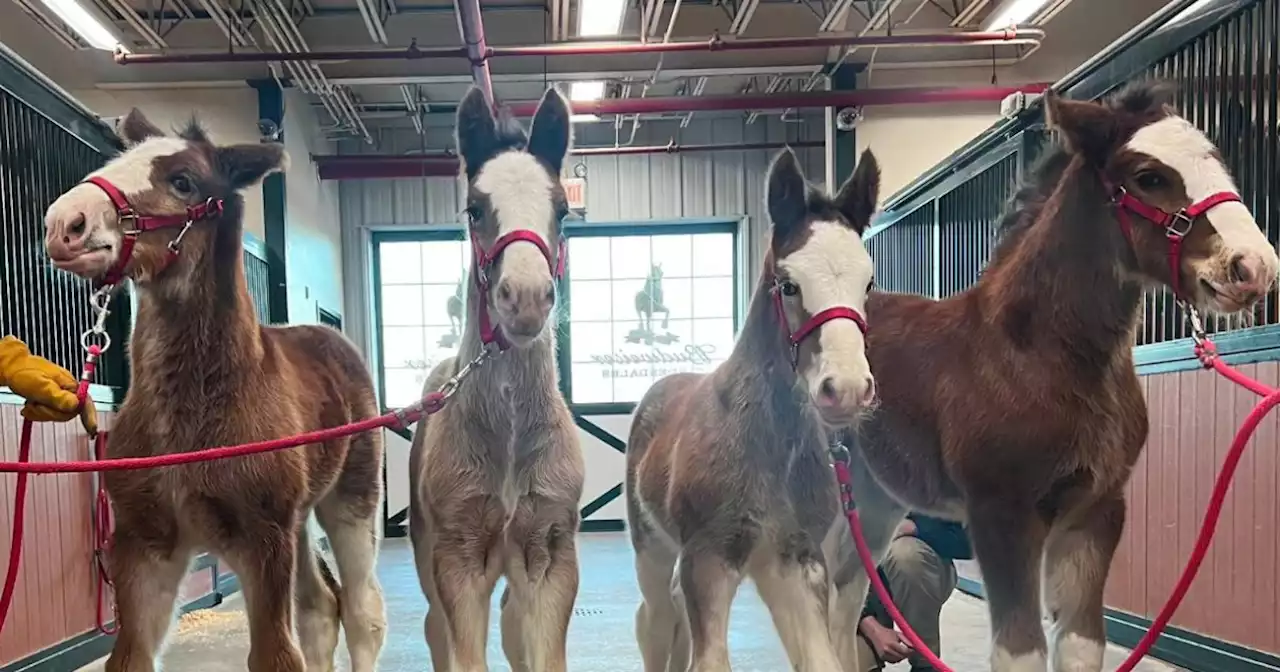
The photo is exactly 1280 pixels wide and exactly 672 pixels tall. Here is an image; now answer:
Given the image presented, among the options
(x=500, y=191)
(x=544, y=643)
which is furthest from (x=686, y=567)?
(x=500, y=191)

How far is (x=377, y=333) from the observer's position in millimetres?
11305

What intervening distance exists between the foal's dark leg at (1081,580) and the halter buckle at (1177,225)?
1.87 feet

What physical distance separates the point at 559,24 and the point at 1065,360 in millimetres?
7186

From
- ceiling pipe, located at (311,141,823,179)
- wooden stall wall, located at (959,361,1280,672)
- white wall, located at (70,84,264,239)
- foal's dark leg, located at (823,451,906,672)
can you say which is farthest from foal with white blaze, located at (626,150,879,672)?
ceiling pipe, located at (311,141,823,179)

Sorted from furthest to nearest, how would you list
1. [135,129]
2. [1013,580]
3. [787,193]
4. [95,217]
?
[135,129] < [787,193] < [1013,580] < [95,217]

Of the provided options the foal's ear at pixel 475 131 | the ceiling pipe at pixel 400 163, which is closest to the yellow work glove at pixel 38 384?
the foal's ear at pixel 475 131

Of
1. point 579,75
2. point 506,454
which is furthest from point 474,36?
point 506,454

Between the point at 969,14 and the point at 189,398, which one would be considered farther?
the point at 969,14

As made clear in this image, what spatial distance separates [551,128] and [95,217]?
932mm

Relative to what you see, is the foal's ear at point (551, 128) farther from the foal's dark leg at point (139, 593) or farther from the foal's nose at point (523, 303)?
the foal's dark leg at point (139, 593)

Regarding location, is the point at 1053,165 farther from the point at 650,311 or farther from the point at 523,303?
the point at 650,311

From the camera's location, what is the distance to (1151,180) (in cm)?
179

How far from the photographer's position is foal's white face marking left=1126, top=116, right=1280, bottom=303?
5.31 feet

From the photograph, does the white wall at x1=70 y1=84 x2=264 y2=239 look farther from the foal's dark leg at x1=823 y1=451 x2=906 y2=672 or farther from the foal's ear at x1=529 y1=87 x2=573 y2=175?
the foal's dark leg at x1=823 y1=451 x2=906 y2=672
